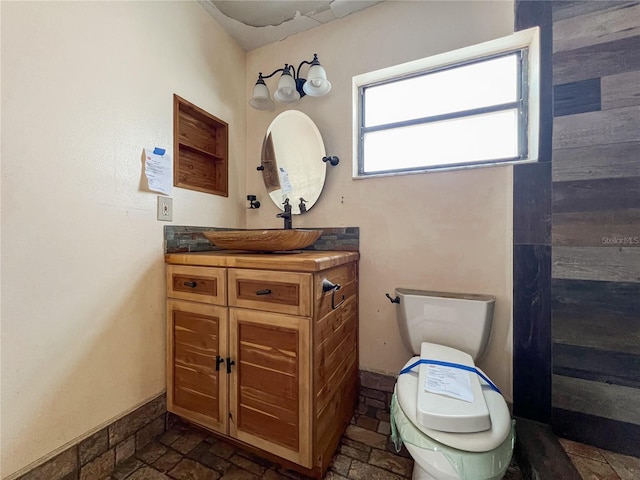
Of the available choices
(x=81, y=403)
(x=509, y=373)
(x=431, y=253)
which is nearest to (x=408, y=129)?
(x=431, y=253)

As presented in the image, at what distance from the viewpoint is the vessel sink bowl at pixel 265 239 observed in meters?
1.13

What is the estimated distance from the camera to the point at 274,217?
1.76 m

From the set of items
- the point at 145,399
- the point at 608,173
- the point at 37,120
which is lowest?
the point at 145,399

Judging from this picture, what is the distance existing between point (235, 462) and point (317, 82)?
192 cm

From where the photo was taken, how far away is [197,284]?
46.1 inches

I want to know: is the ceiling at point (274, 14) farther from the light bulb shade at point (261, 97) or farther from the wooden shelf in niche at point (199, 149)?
the wooden shelf in niche at point (199, 149)

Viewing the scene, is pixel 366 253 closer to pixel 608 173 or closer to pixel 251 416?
pixel 251 416

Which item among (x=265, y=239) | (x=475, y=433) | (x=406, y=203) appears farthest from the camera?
(x=406, y=203)

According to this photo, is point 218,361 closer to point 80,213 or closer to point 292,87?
point 80,213

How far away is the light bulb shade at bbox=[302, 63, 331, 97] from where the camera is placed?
4.68 feet

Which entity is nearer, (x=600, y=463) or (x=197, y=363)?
(x=600, y=463)

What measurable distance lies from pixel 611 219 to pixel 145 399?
220 cm

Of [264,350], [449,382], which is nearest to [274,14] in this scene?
[264,350]

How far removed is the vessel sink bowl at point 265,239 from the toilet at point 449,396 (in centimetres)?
61
